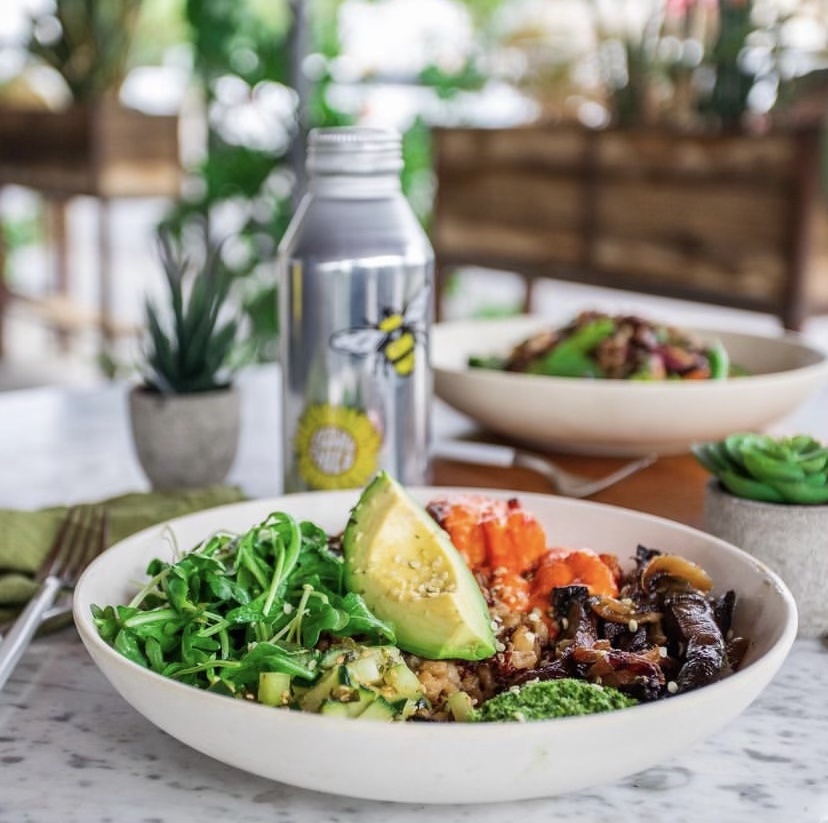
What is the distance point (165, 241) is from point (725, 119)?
7.82 feet

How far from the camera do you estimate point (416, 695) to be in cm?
68

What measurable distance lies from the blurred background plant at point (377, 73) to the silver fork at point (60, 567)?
2210 mm

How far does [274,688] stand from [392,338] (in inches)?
18.5

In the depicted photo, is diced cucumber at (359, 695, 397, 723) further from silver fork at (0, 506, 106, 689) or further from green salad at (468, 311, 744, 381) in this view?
green salad at (468, 311, 744, 381)

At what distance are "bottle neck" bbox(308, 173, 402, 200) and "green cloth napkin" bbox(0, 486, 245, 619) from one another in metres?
0.31

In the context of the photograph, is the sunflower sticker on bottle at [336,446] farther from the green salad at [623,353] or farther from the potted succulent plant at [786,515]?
the green salad at [623,353]

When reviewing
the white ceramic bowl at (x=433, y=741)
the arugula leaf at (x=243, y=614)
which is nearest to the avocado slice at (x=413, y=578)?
the arugula leaf at (x=243, y=614)

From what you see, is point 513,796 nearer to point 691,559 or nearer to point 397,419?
point 691,559

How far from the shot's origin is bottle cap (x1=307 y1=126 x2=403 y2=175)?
1.04 meters

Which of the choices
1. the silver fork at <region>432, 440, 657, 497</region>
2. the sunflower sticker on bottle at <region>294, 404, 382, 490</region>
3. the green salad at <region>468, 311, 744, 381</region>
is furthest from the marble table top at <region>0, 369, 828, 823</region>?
the green salad at <region>468, 311, 744, 381</region>

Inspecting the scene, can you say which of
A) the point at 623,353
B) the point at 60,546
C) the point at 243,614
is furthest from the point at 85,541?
the point at 623,353

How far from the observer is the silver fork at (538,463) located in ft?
4.16

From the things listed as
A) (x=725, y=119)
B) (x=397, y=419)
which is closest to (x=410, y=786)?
(x=397, y=419)

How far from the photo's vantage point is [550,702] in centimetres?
66
